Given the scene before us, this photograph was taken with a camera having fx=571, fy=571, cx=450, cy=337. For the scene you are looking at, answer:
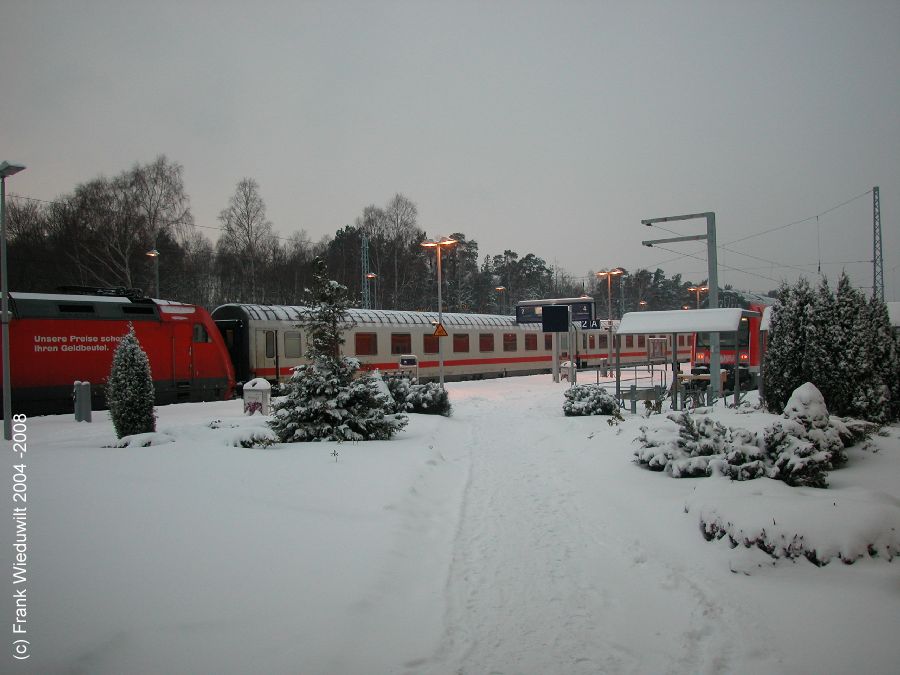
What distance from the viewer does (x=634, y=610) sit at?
412 cm

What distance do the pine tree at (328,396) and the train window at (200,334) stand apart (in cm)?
792

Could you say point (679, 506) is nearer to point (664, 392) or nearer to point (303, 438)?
point (303, 438)

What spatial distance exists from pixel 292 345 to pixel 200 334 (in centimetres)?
352

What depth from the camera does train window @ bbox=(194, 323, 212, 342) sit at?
16.8 metres

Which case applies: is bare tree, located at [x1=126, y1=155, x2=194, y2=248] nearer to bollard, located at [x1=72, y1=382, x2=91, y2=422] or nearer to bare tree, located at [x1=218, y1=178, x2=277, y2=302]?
bare tree, located at [x1=218, y1=178, x2=277, y2=302]

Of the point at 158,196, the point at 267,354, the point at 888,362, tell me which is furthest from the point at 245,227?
the point at 888,362

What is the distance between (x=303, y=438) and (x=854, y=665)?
7.89 meters

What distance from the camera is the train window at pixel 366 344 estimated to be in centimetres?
2192

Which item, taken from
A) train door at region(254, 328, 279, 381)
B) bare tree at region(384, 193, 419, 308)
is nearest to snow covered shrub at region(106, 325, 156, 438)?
train door at region(254, 328, 279, 381)

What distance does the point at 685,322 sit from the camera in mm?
13930

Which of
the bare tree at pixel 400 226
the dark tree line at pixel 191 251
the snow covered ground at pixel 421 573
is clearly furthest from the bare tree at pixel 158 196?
the snow covered ground at pixel 421 573

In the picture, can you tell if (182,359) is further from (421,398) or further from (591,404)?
(591,404)

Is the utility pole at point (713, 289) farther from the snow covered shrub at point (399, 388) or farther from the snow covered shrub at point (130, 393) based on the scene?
the snow covered shrub at point (130, 393)

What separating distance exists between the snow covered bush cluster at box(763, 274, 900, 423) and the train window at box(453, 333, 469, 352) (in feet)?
57.3
